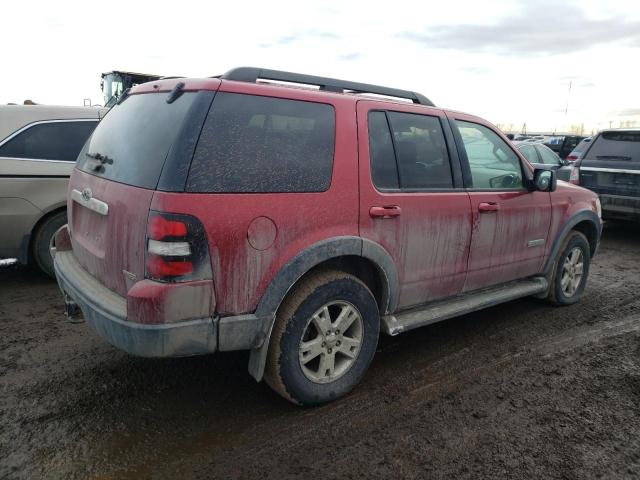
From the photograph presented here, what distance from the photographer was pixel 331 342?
310cm

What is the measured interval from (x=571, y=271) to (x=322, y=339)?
3.18 metres

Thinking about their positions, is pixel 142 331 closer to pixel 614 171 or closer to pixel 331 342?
pixel 331 342

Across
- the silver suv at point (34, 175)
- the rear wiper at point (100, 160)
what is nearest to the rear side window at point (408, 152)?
the rear wiper at point (100, 160)

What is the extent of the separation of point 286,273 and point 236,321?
0.36 metres

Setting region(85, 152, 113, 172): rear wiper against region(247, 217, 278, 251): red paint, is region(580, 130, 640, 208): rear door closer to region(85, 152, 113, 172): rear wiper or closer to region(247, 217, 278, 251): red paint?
region(247, 217, 278, 251): red paint

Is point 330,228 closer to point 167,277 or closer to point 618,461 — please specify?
point 167,277

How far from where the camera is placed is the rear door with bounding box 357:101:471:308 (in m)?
3.19

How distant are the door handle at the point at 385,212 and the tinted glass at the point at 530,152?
8537 mm

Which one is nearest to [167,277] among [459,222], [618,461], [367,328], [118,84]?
[367,328]

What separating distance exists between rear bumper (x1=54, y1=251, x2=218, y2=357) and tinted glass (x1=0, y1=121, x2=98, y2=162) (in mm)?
2860

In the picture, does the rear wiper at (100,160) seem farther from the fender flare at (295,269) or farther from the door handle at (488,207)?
the door handle at (488,207)

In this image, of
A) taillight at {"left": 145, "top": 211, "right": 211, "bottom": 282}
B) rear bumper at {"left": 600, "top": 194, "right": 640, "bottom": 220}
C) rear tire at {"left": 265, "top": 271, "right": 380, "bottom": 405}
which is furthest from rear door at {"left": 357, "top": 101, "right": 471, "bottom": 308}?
rear bumper at {"left": 600, "top": 194, "right": 640, "bottom": 220}

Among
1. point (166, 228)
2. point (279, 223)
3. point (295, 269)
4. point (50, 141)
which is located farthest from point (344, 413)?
point (50, 141)

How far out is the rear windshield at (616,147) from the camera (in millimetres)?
7945
